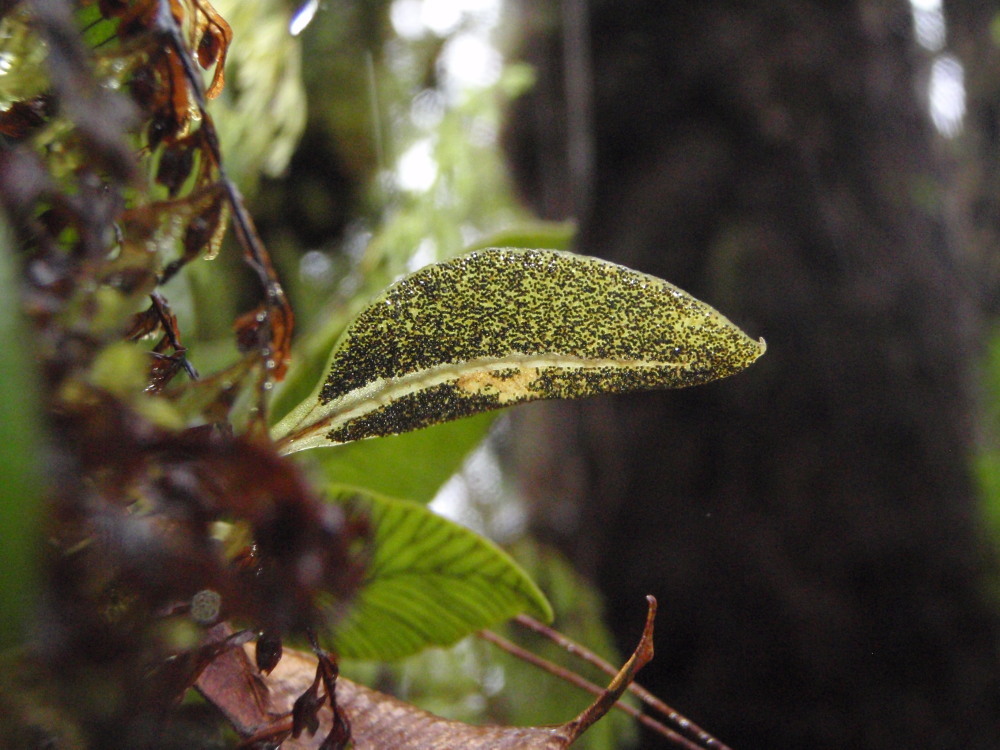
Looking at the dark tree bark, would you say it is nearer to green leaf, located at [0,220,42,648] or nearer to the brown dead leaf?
the brown dead leaf

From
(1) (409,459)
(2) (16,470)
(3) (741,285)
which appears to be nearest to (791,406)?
(3) (741,285)

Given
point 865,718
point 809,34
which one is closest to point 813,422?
point 865,718

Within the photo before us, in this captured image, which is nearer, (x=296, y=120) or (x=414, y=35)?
(x=296, y=120)

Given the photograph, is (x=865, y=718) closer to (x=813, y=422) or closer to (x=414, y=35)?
(x=813, y=422)

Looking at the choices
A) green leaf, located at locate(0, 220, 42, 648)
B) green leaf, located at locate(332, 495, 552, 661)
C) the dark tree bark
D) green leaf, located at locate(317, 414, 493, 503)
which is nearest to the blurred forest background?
the dark tree bark

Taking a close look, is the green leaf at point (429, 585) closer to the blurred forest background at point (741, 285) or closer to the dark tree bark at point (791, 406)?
the blurred forest background at point (741, 285)

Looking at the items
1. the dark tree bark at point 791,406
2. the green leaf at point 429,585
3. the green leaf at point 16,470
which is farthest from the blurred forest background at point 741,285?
the green leaf at point 16,470
